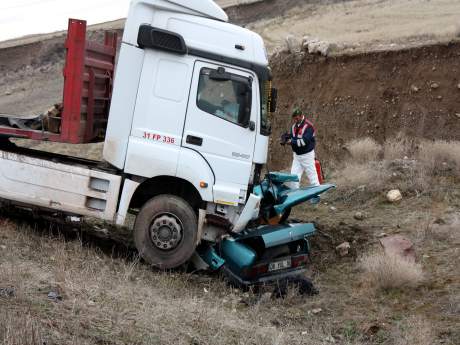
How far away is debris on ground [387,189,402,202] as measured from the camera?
11.0 meters

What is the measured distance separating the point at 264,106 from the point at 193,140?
1070mm

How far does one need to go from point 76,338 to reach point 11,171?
14.0 ft

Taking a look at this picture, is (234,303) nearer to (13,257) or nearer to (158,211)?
(158,211)

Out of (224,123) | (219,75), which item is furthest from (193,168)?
→ (219,75)

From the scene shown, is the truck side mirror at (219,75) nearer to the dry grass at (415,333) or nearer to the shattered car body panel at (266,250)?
the shattered car body panel at (266,250)

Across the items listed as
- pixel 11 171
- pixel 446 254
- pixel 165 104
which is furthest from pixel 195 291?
pixel 446 254

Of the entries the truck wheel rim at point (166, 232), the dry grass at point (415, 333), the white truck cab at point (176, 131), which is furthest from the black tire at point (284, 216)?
the dry grass at point (415, 333)

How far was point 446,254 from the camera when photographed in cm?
879

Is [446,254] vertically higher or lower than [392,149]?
lower

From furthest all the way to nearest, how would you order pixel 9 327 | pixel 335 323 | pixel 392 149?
pixel 392 149, pixel 335 323, pixel 9 327

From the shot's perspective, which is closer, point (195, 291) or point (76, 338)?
point (76, 338)

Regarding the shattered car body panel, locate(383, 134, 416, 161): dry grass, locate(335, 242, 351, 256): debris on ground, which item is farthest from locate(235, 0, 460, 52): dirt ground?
the shattered car body panel

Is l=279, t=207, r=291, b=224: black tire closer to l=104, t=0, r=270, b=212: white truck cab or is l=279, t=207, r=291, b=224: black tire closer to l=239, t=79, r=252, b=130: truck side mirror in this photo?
l=104, t=0, r=270, b=212: white truck cab

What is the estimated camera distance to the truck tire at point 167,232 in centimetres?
810
